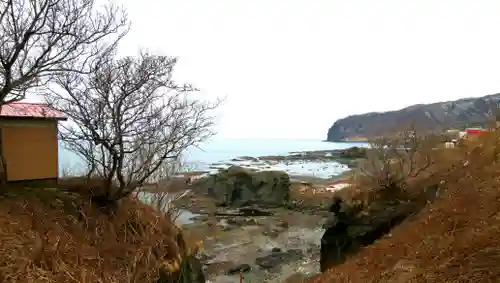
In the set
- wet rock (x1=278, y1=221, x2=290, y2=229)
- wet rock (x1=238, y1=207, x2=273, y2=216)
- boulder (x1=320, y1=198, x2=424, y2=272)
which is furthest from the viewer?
wet rock (x1=238, y1=207, x2=273, y2=216)

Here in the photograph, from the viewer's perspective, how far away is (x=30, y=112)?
11.1 metres

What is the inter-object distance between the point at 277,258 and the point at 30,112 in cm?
1739

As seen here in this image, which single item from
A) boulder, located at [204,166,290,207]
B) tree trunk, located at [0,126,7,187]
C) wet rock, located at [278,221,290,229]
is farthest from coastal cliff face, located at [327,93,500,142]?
tree trunk, located at [0,126,7,187]

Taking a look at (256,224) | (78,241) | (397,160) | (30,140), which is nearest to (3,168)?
(30,140)

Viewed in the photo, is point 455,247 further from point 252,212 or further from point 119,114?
point 252,212

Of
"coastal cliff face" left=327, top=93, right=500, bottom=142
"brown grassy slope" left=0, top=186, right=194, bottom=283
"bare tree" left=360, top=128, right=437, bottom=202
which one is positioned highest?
"coastal cliff face" left=327, top=93, right=500, bottom=142

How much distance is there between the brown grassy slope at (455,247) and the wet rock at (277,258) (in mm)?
12529

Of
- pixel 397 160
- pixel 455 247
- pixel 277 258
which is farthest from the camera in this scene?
pixel 277 258

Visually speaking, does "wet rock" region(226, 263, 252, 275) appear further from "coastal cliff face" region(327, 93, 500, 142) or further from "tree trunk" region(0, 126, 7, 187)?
"coastal cliff face" region(327, 93, 500, 142)

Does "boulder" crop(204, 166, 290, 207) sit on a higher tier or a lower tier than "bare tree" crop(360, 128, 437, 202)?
lower

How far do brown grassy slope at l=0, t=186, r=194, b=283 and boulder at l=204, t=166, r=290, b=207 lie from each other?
1213 inches

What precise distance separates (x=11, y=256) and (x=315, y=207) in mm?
35804

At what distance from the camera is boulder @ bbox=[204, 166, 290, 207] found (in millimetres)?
42625

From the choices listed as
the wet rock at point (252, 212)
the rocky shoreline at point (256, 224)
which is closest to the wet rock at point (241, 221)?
the rocky shoreline at point (256, 224)
